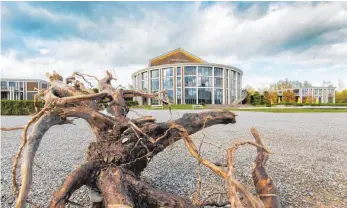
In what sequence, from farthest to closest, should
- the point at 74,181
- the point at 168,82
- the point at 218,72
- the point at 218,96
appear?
the point at 218,72 < the point at 218,96 < the point at 168,82 < the point at 74,181

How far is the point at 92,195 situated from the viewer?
143cm

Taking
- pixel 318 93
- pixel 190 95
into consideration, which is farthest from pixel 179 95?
pixel 318 93

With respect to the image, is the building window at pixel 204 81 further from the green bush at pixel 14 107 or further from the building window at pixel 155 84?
the green bush at pixel 14 107

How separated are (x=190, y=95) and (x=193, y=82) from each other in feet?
9.67

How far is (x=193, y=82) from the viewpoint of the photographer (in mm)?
43500

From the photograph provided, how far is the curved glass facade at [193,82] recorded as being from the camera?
43.3 meters

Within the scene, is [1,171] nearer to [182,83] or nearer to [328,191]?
[328,191]

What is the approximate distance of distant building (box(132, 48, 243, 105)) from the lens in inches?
1705

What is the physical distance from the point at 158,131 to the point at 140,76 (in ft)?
158

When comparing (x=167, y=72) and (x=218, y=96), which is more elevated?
(x=167, y=72)

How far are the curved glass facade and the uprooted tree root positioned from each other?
4063 cm

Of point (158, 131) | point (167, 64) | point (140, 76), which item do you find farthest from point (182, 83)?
point (158, 131)

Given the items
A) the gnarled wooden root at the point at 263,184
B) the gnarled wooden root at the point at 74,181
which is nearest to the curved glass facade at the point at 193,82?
the gnarled wooden root at the point at 263,184

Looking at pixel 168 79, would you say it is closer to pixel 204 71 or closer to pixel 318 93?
pixel 204 71
